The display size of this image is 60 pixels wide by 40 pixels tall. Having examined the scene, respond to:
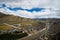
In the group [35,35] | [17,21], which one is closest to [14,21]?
[17,21]

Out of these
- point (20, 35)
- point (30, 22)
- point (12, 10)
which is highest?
point (12, 10)

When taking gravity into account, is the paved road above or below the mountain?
below

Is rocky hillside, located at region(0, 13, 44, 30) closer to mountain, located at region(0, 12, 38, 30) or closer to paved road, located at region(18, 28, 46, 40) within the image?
mountain, located at region(0, 12, 38, 30)

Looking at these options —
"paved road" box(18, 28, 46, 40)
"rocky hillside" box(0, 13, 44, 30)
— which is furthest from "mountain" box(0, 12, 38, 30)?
"paved road" box(18, 28, 46, 40)

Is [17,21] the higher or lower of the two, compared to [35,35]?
higher

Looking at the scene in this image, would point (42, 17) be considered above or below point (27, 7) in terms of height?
below

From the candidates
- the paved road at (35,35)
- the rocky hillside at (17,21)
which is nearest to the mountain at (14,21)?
the rocky hillside at (17,21)

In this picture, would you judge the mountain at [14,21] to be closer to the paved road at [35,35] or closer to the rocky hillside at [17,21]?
the rocky hillside at [17,21]

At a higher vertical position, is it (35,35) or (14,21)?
(14,21)

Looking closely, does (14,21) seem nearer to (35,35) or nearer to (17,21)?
(17,21)

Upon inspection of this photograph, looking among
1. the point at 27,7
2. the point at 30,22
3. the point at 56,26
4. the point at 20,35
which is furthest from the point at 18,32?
the point at 56,26

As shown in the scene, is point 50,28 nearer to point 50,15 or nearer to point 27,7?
point 50,15
